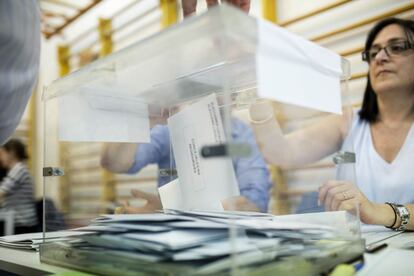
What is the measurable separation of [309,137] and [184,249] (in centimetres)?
41

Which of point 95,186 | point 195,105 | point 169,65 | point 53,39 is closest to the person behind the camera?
point 169,65

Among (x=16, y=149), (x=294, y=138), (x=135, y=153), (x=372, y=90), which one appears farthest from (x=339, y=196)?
(x=16, y=149)

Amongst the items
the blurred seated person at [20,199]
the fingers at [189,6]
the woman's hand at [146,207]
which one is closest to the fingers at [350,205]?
the woman's hand at [146,207]

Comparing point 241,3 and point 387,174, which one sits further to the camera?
point 387,174

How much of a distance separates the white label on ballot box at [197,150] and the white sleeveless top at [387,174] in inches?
22.2

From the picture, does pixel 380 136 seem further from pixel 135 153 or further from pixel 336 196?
pixel 135 153

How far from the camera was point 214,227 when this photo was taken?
1.16 feet

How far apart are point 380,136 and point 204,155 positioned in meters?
0.96

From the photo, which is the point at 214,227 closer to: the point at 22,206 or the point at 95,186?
the point at 95,186

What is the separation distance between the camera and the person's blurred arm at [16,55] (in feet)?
1.25

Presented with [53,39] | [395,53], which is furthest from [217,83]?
[53,39]

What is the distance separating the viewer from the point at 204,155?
1.07 ft

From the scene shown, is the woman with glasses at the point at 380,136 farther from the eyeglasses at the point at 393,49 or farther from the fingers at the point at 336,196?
the fingers at the point at 336,196

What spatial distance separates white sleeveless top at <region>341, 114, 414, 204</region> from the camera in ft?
3.23
